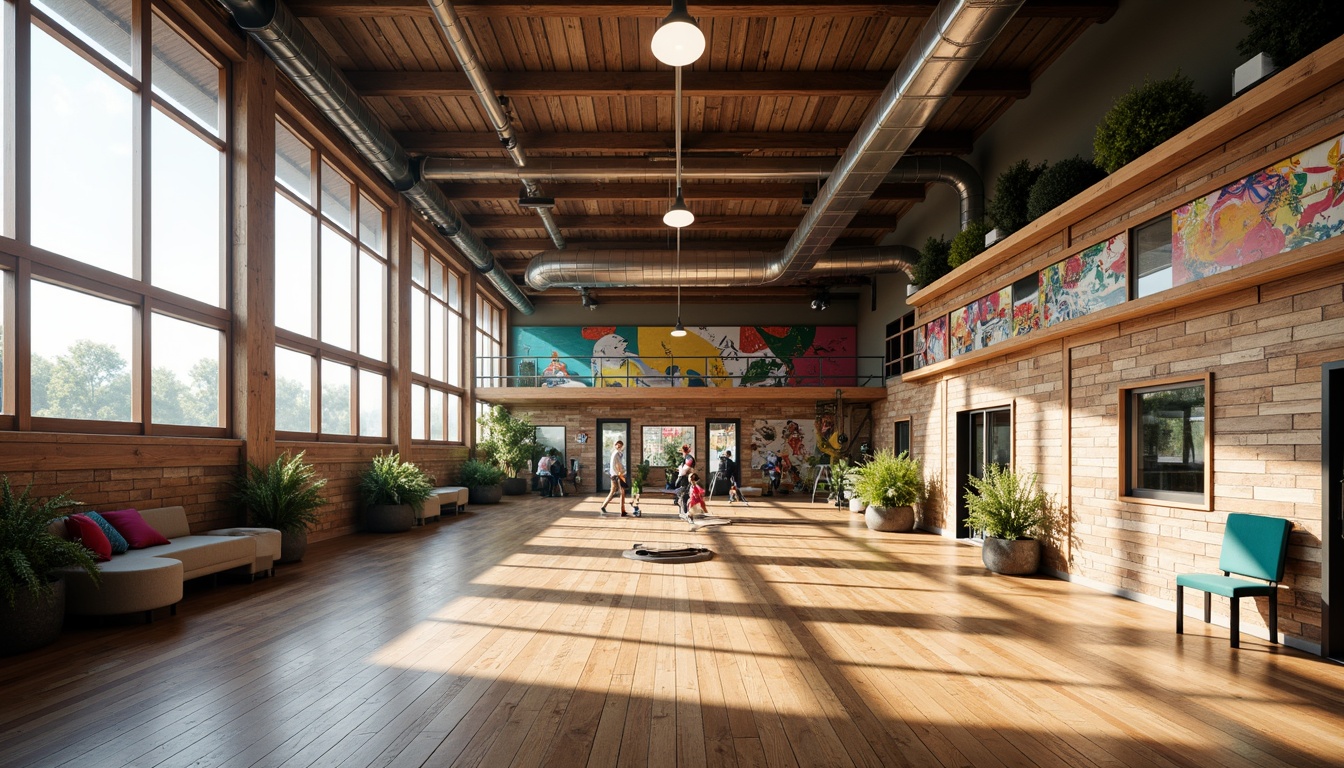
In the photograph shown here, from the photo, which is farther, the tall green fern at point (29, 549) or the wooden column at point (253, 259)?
the wooden column at point (253, 259)

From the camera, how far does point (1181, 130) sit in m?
5.17

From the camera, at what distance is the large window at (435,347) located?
12.7 metres

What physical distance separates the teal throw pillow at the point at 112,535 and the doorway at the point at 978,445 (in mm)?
8584

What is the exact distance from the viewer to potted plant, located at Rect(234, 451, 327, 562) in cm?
688

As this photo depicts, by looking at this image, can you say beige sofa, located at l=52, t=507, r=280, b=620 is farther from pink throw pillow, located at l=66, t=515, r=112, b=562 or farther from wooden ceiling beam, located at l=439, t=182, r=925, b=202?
wooden ceiling beam, located at l=439, t=182, r=925, b=202

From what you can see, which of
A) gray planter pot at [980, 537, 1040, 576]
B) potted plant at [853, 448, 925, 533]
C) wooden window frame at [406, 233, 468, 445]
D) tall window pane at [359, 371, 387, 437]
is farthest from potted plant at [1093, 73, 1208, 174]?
wooden window frame at [406, 233, 468, 445]

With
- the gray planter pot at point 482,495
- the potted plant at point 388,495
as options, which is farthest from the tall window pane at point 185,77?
the gray planter pot at point 482,495

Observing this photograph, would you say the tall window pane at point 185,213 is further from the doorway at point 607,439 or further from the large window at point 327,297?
the doorway at point 607,439

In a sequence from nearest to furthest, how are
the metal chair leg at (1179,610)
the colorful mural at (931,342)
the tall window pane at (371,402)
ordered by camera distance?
the metal chair leg at (1179,610) → the colorful mural at (931,342) → the tall window pane at (371,402)

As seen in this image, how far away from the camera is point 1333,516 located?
412cm

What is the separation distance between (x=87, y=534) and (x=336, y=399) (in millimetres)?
4818

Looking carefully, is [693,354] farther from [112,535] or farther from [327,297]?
[112,535]

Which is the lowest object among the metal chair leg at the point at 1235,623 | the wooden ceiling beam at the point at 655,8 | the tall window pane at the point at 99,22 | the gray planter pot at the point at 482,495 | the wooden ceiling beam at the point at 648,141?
the gray planter pot at the point at 482,495

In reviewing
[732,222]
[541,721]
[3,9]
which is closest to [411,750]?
[541,721]
